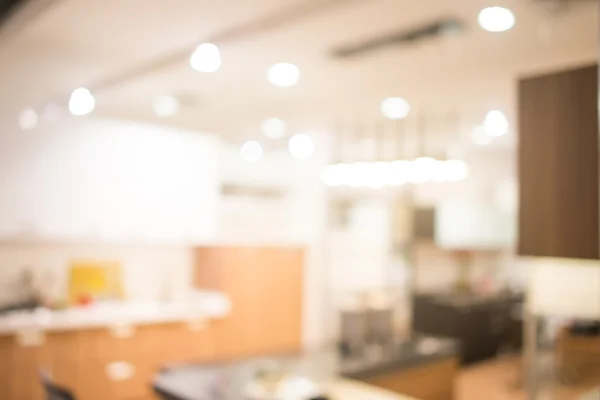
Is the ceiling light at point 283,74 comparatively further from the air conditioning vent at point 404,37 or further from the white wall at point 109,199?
the white wall at point 109,199

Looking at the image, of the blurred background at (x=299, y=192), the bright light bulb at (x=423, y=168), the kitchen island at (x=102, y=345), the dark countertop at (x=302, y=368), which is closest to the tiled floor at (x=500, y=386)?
the blurred background at (x=299, y=192)

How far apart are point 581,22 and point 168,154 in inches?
163

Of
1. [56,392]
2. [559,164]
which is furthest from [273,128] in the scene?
[559,164]

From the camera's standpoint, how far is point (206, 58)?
3.50 meters

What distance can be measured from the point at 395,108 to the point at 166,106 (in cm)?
217

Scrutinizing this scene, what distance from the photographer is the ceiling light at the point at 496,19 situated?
282cm

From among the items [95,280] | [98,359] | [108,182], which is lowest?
[98,359]

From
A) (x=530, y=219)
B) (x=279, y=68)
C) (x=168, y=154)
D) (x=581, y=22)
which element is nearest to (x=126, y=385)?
(x=168, y=154)

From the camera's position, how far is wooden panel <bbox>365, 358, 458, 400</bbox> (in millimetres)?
3884

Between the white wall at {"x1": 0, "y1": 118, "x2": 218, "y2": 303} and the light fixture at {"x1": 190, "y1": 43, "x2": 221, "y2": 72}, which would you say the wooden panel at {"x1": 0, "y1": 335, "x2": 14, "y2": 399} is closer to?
the white wall at {"x1": 0, "y1": 118, "x2": 218, "y2": 303}

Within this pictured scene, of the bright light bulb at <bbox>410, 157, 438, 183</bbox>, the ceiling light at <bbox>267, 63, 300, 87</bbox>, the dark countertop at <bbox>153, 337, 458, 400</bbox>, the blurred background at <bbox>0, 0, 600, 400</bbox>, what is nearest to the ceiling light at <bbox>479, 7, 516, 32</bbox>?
the blurred background at <bbox>0, 0, 600, 400</bbox>

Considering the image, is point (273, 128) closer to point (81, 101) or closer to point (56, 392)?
point (81, 101)

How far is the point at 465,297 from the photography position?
8367 mm

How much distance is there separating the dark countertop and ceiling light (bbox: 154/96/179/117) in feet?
8.08
